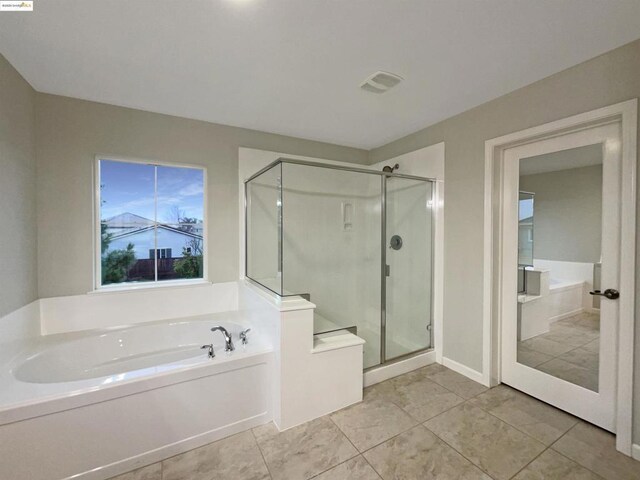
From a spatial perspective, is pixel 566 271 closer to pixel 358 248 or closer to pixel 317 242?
pixel 358 248

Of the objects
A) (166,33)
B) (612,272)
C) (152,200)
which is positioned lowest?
(612,272)

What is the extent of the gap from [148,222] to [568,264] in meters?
3.86

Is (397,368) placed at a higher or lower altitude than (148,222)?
lower

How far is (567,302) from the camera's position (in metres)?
2.15

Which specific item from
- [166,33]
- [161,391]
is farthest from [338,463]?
[166,33]

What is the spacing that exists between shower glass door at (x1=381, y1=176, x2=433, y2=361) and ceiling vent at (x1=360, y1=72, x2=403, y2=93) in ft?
2.92

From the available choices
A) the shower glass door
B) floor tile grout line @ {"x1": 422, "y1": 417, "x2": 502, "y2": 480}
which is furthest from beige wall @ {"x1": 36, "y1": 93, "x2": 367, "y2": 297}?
floor tile grout line @ {"x1": 422, "y1": 417, "x2": 502, "y2": 480}

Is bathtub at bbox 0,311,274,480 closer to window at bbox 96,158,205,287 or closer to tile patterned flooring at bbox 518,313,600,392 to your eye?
window at bbox 96,158,205,287

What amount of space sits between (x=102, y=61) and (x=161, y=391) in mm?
2270

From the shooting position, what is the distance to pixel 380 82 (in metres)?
2.15

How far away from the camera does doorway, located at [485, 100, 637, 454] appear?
173 centimetres

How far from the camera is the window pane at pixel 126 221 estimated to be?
2.67 m

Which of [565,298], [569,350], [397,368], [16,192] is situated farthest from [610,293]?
[16,192]

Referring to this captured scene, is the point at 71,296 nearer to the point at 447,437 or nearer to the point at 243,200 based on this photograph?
the point at 243,200
